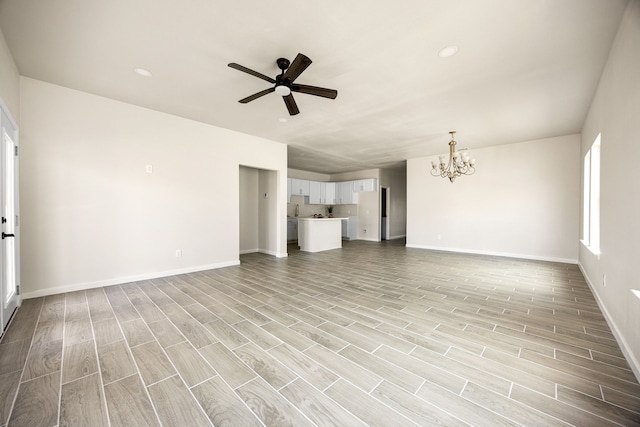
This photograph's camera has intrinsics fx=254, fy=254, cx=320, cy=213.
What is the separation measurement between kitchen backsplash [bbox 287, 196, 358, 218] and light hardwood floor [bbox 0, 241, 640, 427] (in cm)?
555

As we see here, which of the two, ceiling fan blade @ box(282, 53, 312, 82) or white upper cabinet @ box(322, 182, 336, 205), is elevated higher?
ceiling fan blade @ box(282, 53, 312, 82)

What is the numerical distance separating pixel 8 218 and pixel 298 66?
329cm

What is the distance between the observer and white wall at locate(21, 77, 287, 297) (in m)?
3.15

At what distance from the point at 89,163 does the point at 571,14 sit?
5.40 m

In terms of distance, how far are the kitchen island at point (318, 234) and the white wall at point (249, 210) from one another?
4.02 ft

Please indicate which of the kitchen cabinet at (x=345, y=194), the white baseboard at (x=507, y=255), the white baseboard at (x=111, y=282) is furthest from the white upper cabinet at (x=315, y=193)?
the white baseboard at (x=111, y=282)

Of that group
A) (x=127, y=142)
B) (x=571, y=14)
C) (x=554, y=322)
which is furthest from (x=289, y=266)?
(x=571, y=14)

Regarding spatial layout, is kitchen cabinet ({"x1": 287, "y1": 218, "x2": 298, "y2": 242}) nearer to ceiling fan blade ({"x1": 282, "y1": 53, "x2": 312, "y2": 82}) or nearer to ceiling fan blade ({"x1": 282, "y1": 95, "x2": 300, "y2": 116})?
ceiling fan blade ({"x1": 282, "y1": 95, "x2": 300, "y2": 116})

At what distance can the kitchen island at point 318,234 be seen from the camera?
6.79 meters

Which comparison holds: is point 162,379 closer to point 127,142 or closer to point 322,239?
point 127,142

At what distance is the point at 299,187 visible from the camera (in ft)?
28.4

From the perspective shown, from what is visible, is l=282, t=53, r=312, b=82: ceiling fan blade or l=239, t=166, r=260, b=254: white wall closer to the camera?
l=282, t=53, r=312, b=82: ceiling fan blade

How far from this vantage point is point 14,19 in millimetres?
2115

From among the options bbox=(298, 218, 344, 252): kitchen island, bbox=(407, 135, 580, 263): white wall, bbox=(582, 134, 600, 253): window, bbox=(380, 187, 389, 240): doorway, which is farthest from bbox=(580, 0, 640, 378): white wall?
bbox=(380, 187, 389, 240): doorway
